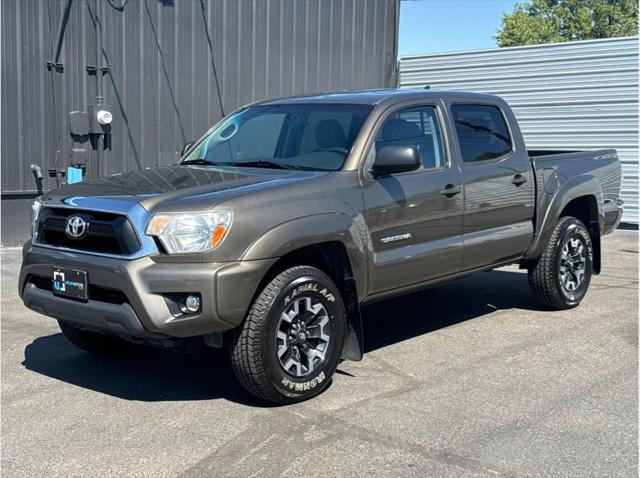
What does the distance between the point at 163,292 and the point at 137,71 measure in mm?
8671

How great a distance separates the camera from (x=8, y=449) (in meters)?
4.22

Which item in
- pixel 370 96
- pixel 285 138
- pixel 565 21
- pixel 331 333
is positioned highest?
pixel 565 21

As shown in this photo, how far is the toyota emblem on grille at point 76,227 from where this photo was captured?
4816 millimetres

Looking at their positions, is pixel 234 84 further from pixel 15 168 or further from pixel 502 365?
pixel 502 365

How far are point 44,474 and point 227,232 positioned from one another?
1575 mm

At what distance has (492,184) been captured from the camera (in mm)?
6453

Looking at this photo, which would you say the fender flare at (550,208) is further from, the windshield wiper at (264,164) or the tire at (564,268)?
the windshield wiper at (264,164)

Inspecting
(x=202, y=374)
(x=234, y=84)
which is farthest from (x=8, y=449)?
(x=234, y=84)

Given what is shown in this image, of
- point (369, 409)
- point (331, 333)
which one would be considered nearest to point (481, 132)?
point (331, 333)

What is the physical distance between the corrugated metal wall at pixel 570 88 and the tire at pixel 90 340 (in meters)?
11.2

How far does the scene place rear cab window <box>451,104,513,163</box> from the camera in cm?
637

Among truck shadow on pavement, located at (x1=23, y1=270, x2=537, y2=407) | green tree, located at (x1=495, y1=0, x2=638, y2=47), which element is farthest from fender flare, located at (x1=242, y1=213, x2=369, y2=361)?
green tree, located at (x1=495, y1=0, x2=638, y2=47)

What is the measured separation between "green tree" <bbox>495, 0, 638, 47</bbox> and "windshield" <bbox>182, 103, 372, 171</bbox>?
48.4m

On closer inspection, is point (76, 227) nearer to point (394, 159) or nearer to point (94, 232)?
point (94, 232)
